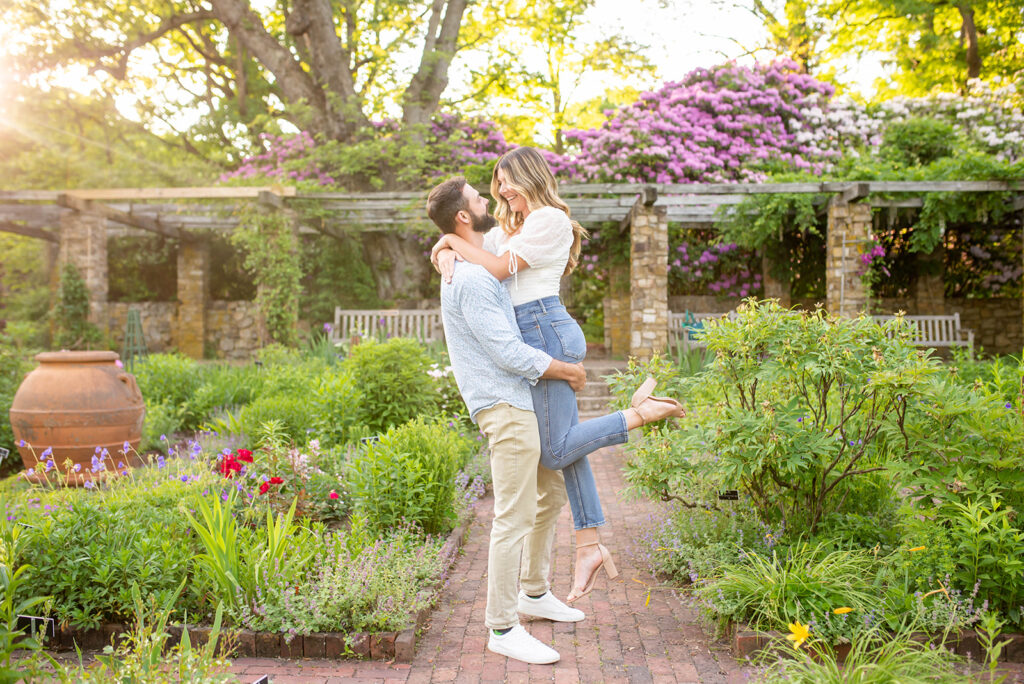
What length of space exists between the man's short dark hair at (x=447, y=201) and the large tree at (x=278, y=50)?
11.5 m

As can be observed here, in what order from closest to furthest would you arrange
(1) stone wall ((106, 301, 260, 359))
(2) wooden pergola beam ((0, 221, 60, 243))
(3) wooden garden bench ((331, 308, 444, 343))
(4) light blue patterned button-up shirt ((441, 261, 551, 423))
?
(4) light blue patterned button-up shirt ((441, 261, 551, 423))
(3) wooden garden bench ((331, 308, 444, 343))
(2) wooden pergola beam ((0, 221, 60, 243))
(1) stone wall ((106, 301, 260, 359))

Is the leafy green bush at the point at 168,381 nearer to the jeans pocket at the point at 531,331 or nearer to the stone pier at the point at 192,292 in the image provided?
the jeans pocket at the point at 531,331

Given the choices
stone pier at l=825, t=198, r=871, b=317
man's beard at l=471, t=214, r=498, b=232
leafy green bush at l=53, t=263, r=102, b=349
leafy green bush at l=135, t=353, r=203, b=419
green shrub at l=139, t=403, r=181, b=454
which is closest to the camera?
man's beard at l=471, t=214, r=498, b=232

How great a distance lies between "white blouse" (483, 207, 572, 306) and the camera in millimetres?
2561

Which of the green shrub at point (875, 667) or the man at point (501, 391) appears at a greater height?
the man at point (501, 391)

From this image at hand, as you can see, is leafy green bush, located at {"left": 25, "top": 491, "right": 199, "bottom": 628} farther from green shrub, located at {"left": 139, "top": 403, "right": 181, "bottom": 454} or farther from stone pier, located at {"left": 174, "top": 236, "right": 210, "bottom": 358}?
stone pier, located at {"left": 174, "top": 236, "right": 210, "bottom": 358}

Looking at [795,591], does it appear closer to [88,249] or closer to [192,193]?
[192,193]

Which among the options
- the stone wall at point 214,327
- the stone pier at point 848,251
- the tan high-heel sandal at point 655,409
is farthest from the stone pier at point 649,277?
the stone wall at point 214,327

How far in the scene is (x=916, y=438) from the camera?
8.96ft

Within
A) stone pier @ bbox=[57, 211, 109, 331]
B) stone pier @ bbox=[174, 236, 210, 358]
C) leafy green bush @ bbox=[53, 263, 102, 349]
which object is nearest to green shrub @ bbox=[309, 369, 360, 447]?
leafy green bush @ bbox=[53, 263, 102, 349]

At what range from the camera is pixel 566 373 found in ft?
8.45

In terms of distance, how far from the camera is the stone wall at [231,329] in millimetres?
15922

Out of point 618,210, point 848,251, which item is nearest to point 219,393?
point 618,210

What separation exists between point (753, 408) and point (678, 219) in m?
10.4
